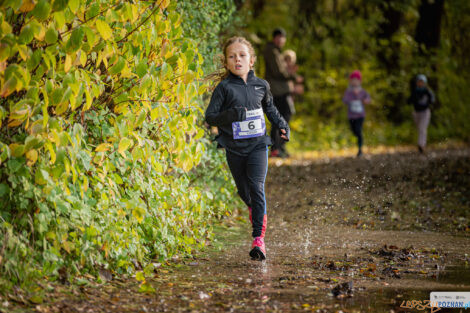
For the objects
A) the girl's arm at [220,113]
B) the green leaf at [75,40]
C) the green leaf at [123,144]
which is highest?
the green leaf at [75,40]

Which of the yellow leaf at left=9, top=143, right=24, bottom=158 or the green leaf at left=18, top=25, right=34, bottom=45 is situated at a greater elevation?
the green leaf at left=18, top=25, right=34, bottom=45

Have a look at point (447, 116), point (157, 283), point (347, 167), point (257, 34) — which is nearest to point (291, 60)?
point (347, 167)

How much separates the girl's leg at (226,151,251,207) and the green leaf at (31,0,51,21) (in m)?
2.71

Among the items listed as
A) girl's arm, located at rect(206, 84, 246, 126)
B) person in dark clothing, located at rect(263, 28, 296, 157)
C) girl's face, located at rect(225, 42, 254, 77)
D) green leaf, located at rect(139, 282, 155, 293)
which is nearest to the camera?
green leaf, located at rect(139, 282, 155, 293)

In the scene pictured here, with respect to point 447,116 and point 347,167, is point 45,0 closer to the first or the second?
point 347,167

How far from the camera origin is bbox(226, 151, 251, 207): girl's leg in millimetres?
6387

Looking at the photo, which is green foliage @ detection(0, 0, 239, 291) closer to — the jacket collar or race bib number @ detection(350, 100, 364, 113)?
the jacket collar

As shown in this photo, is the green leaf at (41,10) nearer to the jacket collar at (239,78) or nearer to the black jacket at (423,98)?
the jacket collar at (239,78)

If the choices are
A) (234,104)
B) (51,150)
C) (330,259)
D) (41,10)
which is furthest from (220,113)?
(41,10)

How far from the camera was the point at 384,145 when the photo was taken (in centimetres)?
2188

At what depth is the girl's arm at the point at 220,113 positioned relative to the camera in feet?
20.1

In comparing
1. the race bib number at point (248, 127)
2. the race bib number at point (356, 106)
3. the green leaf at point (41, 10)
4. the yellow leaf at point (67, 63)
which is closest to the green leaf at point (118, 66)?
the yellow leaf at point (67, 63)

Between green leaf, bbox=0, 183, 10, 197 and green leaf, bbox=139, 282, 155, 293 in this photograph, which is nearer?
green leaf, bbox=0, 183, 10, 197

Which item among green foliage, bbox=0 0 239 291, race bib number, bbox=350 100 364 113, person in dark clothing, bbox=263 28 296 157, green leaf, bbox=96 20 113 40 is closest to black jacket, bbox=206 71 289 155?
green foliage, bbox=0 0 239 291
